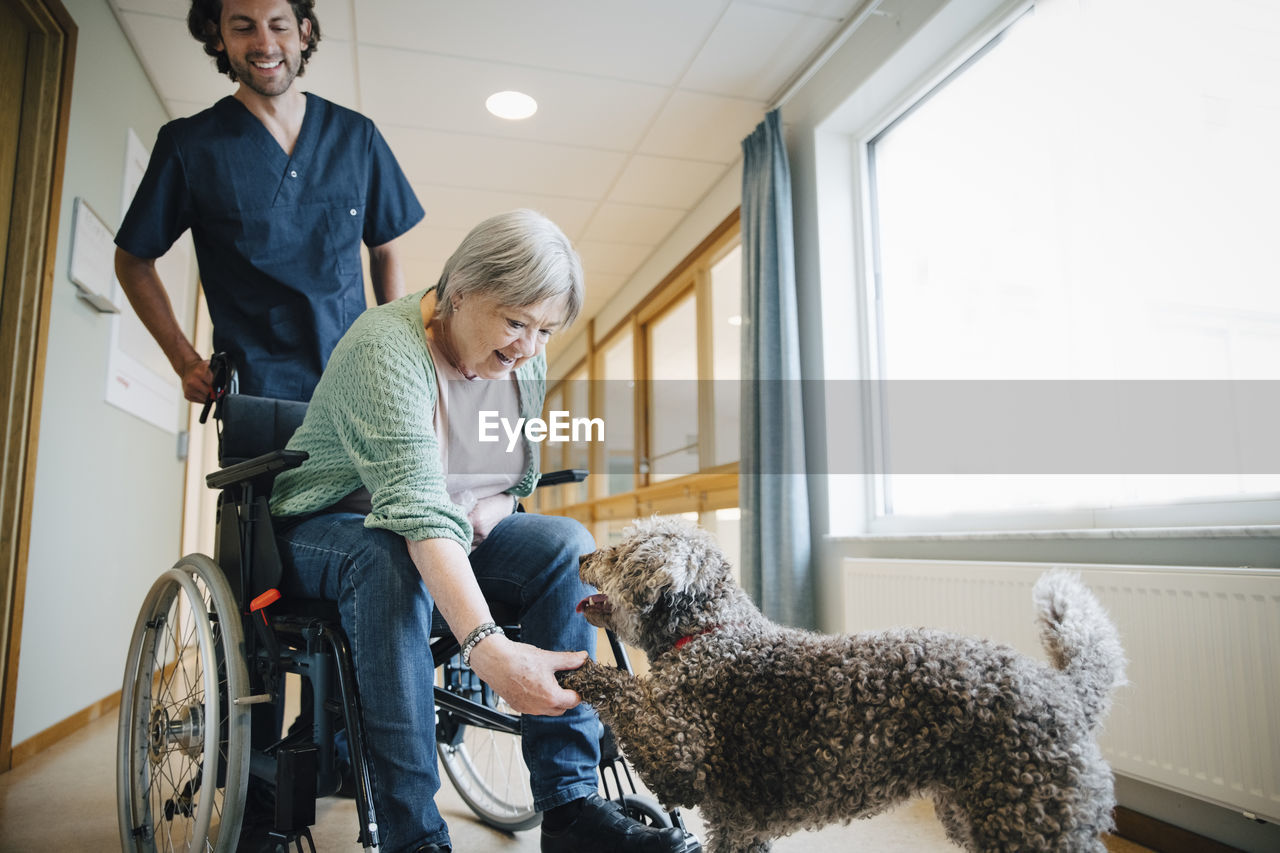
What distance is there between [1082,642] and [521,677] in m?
0.69

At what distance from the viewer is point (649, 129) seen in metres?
3.64

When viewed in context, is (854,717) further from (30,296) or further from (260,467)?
(30,296)

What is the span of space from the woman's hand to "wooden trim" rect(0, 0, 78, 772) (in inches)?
74.3

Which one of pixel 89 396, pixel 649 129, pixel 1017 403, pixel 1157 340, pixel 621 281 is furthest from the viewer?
pixel 621 281

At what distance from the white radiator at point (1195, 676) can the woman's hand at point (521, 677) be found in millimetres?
1083

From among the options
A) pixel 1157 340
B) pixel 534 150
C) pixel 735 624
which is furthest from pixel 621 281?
pixel 735 624

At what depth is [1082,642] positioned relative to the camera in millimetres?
977

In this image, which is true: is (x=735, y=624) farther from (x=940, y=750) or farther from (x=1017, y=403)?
(x=1017, y=403)

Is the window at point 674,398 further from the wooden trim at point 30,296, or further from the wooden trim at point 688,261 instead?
the wooden trim at point 30,296

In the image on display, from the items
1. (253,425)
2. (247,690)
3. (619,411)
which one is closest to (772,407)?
(253,425)

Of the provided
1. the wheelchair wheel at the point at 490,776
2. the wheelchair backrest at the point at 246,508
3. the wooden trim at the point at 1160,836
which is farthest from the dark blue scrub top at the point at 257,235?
the wooden trim at the point at 1160,836

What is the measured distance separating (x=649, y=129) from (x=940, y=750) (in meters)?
3.23

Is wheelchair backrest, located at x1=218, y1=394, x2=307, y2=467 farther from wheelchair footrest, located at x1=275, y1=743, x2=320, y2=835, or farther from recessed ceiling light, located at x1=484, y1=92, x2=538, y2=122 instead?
recessed ceiling light, located at x1=484, y1=92, x2=538, y2=122

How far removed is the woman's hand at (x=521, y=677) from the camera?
1031 mm
